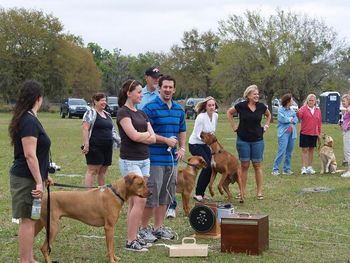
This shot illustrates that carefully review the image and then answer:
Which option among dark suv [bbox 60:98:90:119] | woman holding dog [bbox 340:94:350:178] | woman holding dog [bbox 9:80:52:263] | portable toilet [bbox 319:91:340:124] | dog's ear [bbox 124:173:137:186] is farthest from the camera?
dark suv [bbox 60:98:90:119]

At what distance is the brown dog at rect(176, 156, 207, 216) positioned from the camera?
8.61 meters

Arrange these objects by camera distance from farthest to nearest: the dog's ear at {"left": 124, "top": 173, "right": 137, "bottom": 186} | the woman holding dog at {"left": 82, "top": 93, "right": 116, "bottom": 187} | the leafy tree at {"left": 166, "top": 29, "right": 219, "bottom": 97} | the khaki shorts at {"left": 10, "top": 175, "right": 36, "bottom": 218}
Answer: the leafy tree at {"left": 166, "top": 29, "right": 219, "bottom": 97}, the woman holding dog at {"left": 82, "top": 93, "right": 116, "bottom": 187}, the dog's ear at {"left": 124, "top": 173, "right": 137, "bottom": 186}, the khaki shorts at {"left": 10, "top": 175, "right": 36, "bottom": 218}

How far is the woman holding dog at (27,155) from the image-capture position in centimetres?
529

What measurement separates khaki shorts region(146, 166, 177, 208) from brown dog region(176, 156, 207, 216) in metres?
1.42

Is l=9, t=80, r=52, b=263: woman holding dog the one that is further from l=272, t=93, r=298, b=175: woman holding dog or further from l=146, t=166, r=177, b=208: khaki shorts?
l=272, t=93, r=298, b=175: woman holding dog

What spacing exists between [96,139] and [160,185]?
2.39 metres

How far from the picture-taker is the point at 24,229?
218 inches

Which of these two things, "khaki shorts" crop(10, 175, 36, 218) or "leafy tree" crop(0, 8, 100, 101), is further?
"leafy tree" crop(0, 8, 100, 101)

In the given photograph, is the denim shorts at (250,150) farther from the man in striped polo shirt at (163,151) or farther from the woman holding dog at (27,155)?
the woman holding dog at (27,155)

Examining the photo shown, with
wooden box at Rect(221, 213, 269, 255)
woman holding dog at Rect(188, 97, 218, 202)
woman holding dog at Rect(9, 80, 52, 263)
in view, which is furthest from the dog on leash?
woman holding dog at Rect(9, 80, 52, 263)

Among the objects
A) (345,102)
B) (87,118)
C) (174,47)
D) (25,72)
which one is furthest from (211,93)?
(87,118)

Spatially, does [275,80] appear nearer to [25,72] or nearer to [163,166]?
[25,72]

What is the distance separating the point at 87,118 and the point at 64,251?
2.93 m

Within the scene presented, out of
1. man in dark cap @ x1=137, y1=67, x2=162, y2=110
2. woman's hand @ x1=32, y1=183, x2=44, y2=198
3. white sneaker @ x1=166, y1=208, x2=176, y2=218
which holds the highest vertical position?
man in dark cap @ x1=137, y1=67, x2=162, y2=110
